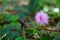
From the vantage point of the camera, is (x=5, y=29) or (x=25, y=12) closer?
(x=5, y=29)

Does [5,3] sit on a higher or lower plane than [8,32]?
higher

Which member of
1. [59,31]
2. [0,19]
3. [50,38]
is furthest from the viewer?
[0,19]

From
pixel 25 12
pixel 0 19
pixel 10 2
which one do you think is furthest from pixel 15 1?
pixel 0 19

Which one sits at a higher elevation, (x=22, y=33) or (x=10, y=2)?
(x=10, y=2)

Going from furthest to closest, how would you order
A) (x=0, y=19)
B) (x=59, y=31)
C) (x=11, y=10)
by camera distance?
1. (x=11, y=10)
2. (x=0, y=19)
3. (x=59, y=31)

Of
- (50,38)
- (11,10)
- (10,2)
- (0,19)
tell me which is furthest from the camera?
(10,2)

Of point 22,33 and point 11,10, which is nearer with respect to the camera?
point 22,33

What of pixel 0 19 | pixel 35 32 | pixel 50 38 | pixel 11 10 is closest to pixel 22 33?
pixel 35 32

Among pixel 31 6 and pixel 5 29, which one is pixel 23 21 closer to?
pixel 31 6

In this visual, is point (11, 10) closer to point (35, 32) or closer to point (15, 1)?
point (15, 1)
